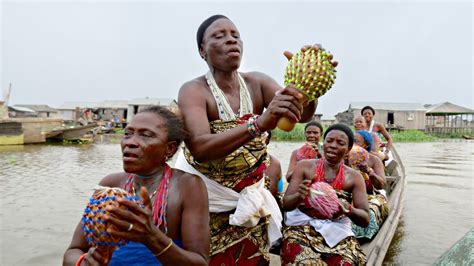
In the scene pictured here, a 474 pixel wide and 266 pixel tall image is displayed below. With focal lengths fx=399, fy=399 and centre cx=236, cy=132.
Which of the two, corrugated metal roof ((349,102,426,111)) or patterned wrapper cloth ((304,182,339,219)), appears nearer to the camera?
patterned wrapper cloth ((304,182,339,219))

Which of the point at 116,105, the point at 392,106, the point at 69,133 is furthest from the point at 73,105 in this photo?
the point at 392,106

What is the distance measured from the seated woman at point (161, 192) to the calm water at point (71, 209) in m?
4.00

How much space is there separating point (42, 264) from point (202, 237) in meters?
4.22

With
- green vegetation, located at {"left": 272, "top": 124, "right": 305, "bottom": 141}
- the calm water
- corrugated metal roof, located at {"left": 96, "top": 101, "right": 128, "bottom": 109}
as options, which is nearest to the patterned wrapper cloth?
the calm water

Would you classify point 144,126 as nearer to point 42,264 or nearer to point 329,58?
point 329,58

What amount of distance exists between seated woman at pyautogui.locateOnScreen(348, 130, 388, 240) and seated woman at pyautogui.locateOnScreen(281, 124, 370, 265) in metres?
1.00

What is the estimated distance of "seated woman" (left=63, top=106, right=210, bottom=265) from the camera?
163cm

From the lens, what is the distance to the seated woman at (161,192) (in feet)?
5.36

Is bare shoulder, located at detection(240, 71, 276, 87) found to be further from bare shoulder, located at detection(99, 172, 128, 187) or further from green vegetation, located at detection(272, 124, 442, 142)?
green vegetation, located at detection(272, 124, 442, 142)

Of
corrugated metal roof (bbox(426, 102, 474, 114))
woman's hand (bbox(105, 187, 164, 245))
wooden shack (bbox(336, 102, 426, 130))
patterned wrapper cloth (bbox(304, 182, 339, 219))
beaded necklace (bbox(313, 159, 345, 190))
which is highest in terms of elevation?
corrugated metal roof (bbox(426, 102, 474, 114))

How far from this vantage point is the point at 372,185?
5.05m

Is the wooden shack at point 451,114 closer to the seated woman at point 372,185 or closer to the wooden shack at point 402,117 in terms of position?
the wooden shack at point 402,117

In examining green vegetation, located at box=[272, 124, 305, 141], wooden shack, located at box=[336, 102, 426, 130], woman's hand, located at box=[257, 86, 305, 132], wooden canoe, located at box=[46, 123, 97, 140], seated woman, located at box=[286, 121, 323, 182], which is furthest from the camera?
wooden shack, located at box=[336, 102, 426, 130]

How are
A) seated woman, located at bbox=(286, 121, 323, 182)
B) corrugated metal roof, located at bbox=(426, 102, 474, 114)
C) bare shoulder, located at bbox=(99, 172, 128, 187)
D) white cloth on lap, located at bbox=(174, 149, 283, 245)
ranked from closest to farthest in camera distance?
bare shoulder, located at bbox=(99, 172, 128, 187), white cloth on lap, located at bbox=(174, 149, 283, 245), seated woman, located at bbox=(286, 121, 323, 182), corrugated metal roof, located at bbox=(426, 102, 474, 114)
